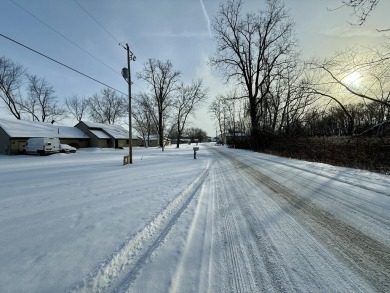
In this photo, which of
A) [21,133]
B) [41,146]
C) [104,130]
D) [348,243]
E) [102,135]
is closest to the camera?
[348,243]

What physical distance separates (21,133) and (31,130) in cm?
255

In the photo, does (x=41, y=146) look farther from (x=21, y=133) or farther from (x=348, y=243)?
(x=348, y=243)

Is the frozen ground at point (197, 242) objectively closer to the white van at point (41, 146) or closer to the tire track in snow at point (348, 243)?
the tire track in snow at point (348, 243)

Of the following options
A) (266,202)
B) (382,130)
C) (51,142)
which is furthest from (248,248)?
(51,142)

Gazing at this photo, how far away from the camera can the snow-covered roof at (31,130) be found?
A: 3091 centimetres

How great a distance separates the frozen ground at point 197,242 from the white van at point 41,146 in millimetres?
25245

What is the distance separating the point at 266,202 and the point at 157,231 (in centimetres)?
305

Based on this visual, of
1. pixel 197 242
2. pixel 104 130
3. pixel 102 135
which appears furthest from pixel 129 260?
pixel 104 130

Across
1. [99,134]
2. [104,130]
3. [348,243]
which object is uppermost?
[104,130]

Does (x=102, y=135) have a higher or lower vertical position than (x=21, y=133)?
higher

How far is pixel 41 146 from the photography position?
92.1 ft

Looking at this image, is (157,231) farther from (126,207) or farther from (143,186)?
(143,186)

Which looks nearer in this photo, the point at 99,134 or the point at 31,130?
the point at 31,130

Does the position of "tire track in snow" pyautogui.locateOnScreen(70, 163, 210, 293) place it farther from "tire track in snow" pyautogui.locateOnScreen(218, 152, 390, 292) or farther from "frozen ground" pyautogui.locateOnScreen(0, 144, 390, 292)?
"tire track in snow" pyautogui.locateOnScreen(218, 152, 390, 292)
